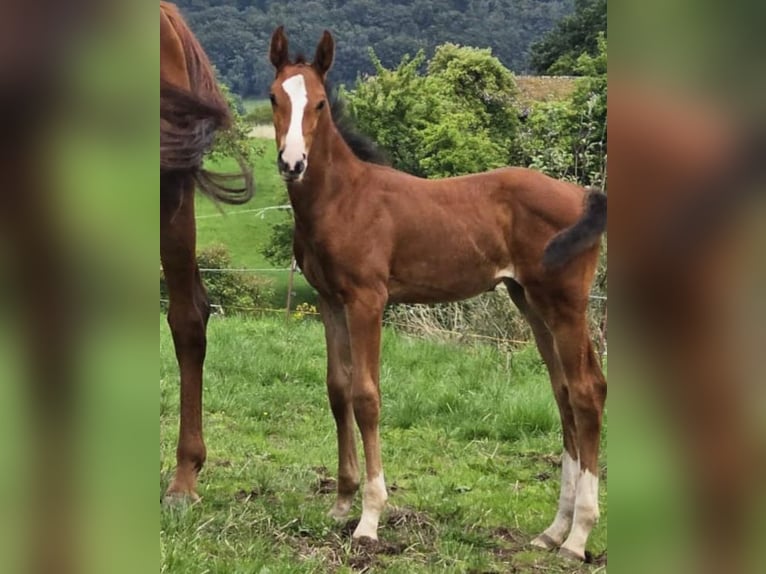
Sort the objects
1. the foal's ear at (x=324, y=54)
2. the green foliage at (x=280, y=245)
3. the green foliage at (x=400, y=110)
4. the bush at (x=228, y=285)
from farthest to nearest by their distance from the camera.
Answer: the bush at (x=228, y=285) → the green foliage at (x=280, y=245) → the green foliage at (x=400, y=110) → the foal's ear at (x=324, y=54)

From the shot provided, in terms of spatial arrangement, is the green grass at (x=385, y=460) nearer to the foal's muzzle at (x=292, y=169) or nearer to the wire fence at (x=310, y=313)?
the wire fence at (x=310, y=313)

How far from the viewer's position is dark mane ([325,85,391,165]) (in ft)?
9.29

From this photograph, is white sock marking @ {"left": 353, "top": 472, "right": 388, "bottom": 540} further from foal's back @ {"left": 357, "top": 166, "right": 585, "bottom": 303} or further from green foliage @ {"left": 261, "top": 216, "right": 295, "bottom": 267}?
green foliage @ {"left": 261, "top": 216, "right": 295, "bottom": 267}

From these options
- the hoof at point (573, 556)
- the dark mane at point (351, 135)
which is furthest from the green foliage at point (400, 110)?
the hoof at point (573, 556)

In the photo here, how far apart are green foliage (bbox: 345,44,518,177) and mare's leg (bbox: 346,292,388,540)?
1316 mm

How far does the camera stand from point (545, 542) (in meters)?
2.84

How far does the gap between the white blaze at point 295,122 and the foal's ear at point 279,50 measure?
3.8 inches

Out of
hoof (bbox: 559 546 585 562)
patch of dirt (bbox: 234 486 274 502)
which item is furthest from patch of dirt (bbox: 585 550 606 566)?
patch of dirt (bbox: 234 486 274 502)

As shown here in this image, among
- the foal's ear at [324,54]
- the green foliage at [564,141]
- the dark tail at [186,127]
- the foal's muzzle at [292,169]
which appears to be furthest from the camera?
the green foliage at [564,141]

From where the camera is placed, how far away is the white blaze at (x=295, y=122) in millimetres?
2504
